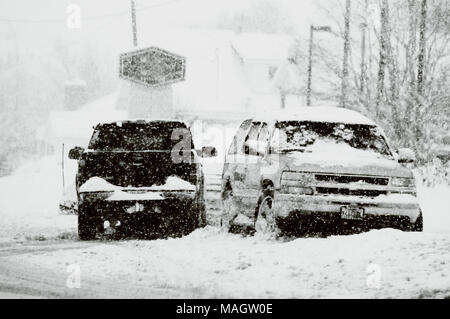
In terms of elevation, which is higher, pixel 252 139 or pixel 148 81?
pixel 148 81

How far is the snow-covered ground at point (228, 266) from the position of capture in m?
7.13

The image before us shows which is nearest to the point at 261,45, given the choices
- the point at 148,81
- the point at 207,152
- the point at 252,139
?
the point at 148,81

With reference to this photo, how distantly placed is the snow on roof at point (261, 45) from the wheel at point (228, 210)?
36.8m

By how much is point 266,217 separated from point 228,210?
6.57 feet

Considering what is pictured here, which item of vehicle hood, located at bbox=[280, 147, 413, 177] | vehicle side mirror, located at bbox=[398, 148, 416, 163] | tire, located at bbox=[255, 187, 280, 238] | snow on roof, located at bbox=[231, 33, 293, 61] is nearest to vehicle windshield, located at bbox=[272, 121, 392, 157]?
vehicle side mirror, located at bbox=[398, 148, 416, 163]

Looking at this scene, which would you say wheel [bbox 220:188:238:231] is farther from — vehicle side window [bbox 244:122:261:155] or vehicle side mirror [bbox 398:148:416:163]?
vehicle side mirror [bbox 398:148:416:163]

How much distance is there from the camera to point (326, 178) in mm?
9883

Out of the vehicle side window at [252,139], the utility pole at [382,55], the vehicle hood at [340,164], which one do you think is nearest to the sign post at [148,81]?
the utility pole at [382,55]

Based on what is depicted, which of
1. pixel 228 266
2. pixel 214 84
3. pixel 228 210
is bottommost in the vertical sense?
pixel 228 266

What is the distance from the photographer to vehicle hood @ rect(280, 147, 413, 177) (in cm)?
988

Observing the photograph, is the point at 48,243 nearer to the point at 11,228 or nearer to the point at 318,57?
the point at 11,228

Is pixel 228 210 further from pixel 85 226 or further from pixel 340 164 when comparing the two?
pixel 340 164

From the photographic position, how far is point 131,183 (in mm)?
10930
